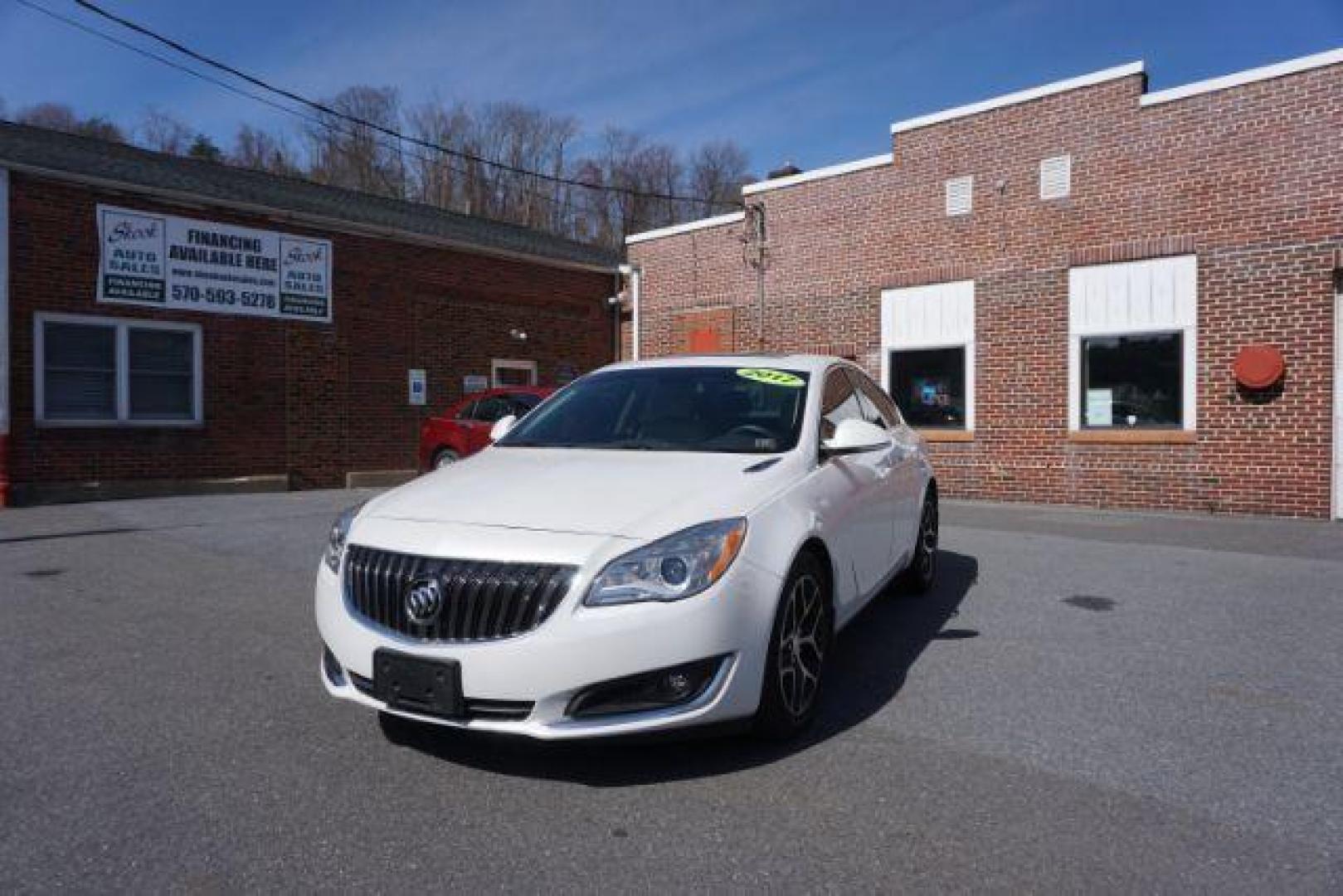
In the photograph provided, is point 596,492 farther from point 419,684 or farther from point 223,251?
point 223,251

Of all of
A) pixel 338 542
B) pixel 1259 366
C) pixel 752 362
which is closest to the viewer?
pixel 338 542

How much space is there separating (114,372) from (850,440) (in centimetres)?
1208

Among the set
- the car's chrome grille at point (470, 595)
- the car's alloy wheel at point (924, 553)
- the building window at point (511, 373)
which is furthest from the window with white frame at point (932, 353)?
the car's chrome grille at point (470, 595)

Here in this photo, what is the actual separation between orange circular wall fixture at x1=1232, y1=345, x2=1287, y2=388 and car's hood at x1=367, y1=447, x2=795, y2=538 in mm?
8864

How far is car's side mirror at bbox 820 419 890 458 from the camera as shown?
3.91m

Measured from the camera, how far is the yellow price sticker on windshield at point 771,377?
14.3ft

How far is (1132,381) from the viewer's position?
444 inches

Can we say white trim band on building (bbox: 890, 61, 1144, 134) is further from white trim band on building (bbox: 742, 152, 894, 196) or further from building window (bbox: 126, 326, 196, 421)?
building window (bbox: 126, 326, 196, 421)

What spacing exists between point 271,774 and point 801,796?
5.86ft

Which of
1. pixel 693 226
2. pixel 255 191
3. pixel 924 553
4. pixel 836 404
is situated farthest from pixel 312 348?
pixel 836 404

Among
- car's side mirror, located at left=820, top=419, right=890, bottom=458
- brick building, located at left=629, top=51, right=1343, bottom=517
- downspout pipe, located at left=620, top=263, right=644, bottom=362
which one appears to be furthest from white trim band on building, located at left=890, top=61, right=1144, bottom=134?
car's side mirror, located at left=820, top=419, right=890, bottom=458

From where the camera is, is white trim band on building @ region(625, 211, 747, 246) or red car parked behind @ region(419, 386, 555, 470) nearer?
red car parked behind @ region(419, 386, 555, 470)

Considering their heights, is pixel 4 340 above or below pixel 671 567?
above

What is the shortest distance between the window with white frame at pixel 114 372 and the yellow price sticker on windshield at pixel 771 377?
1119 cm
